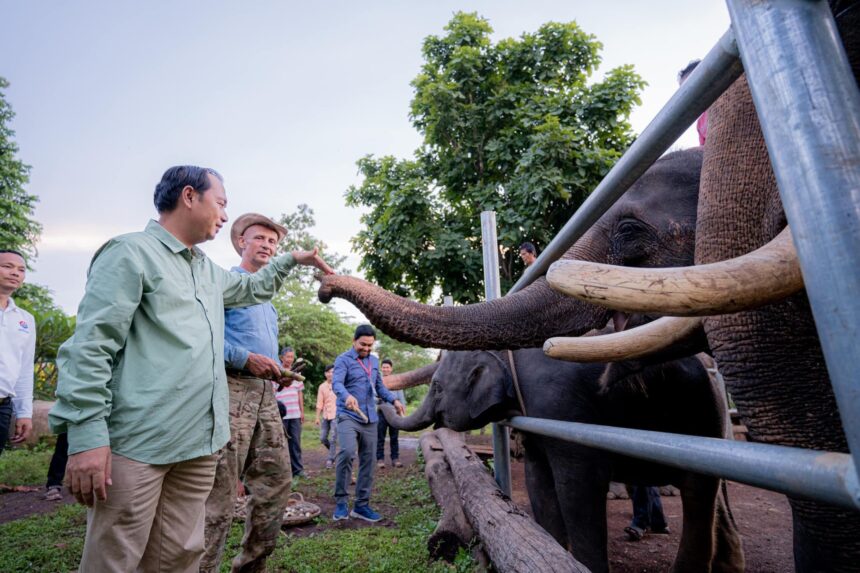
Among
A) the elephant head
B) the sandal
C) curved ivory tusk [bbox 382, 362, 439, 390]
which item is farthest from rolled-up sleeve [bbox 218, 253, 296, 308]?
the sandal

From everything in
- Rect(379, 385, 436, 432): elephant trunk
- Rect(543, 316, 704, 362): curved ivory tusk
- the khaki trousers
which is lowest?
the khaki trousers

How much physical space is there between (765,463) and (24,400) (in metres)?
4.77

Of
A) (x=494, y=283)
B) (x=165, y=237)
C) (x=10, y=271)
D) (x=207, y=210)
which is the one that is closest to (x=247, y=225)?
(x=207, y=210)

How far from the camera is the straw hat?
11.8ft

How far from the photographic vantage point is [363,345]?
21.7 ft

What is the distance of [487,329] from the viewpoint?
7.76 feet

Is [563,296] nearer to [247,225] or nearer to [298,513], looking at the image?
[247,225]

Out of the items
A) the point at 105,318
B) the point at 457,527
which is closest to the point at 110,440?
the point at 105,318

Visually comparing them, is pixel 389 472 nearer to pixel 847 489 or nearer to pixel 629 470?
pixel 629 470

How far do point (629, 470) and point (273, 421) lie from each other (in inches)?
97.3

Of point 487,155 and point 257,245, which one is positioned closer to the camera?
point 257,245

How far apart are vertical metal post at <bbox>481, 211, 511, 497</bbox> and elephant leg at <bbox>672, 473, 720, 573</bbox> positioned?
3.95 ft

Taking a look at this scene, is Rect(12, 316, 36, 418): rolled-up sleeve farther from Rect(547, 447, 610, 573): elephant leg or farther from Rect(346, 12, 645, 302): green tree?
Rect(346, 12, 645, 302): green tree

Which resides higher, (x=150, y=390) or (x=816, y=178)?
(x=816, y=178)
